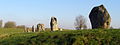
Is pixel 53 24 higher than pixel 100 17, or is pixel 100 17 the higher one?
pixel 100 17

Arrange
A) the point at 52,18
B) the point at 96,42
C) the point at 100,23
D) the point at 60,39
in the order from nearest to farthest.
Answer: the point at 96,42 → the point at 60,39 → the point at 100,23 → the point at 52,18

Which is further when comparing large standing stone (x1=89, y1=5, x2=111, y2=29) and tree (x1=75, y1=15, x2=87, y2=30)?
tree (x1=75, y1=15, x2=87, y2=30)

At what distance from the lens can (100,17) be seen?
29219 millimetres

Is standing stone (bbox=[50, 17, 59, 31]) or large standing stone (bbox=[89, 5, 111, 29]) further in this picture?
standing stone (bbox=[50, 17, 59, 31])

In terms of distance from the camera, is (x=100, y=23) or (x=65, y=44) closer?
(x=65, y=44)

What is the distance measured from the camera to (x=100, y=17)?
1150 inches

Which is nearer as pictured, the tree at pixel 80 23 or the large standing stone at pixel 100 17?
the large standing stone at pixel 100 17

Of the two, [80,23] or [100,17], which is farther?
[80,23]

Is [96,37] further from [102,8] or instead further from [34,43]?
[102,8]

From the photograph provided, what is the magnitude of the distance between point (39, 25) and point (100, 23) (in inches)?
726

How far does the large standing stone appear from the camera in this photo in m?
Answer: 28.9

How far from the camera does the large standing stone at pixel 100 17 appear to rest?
1138 inches

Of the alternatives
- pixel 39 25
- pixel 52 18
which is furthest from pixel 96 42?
pixel 39 25

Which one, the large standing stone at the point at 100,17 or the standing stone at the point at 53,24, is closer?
the large standing stone at the point at 100,17
